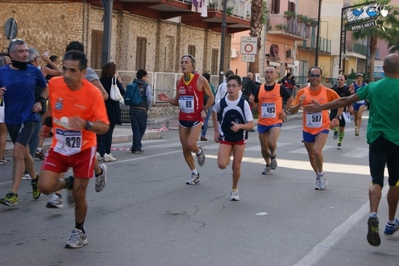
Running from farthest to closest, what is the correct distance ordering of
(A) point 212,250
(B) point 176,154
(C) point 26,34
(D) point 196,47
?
(D) point 196,47 < (C) point 26,34 < (B) point 176,154 < (A) point 212,250

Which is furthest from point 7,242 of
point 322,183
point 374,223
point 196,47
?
point 196,47

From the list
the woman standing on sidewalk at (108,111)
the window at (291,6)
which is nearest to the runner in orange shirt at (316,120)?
the woman standing on sidewalk at (108,111)

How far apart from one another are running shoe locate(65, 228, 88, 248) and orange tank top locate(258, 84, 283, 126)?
6.83 metres

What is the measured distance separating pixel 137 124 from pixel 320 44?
4907 cm

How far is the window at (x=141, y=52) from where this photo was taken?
3208cm

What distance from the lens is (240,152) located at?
35.0ft

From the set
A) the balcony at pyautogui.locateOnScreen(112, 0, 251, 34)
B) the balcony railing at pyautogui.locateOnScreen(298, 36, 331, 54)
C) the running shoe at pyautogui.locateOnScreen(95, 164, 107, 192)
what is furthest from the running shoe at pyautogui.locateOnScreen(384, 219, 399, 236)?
the balcony railing at pyautogui.locateOnScreen(298, 36, 331, 54)

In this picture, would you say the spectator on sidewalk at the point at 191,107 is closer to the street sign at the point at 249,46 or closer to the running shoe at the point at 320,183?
the running shoe at the point at 320,183

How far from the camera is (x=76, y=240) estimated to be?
725 centimetres

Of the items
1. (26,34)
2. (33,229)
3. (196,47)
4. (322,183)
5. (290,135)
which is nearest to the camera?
(33,229)

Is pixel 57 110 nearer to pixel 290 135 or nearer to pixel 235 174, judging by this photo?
pixel 235 174

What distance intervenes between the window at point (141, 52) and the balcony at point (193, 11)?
1.09 metres

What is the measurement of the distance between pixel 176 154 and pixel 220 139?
5.98 metres

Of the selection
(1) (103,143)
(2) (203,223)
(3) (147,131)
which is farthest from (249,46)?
(2) (203,223)
